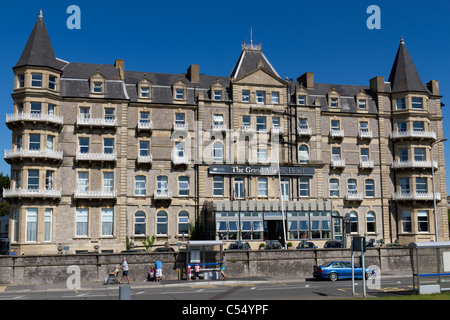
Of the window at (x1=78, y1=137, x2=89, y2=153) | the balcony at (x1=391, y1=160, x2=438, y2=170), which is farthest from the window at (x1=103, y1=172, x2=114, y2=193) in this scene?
the balcony at (x1=391, y1=160, x2=438, y2=170)

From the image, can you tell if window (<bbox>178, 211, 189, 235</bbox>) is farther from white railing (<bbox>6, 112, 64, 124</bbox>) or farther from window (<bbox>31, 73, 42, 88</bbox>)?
window (<bbox>31, 73, 42, 88</bbox>)

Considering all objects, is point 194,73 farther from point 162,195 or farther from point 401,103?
point 401,103

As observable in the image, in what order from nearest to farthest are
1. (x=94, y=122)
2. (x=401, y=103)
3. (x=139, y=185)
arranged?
(x=94, y=122), (x=139, y=185), (x=401, y=103)

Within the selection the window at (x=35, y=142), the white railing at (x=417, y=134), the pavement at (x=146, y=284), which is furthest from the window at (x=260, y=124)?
the window at (x=35, y=142)

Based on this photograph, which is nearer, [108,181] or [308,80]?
[108,181]

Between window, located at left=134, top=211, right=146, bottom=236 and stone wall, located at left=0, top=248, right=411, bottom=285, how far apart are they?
14911mm

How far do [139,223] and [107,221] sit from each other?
3.12m

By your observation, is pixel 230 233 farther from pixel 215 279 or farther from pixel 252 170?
pixel 215 279

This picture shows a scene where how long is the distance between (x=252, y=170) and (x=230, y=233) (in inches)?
290

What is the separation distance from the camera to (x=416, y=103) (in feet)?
187

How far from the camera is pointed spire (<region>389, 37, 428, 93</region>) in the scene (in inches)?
2255

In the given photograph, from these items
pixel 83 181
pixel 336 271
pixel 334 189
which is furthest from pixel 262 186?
pixel 336 271

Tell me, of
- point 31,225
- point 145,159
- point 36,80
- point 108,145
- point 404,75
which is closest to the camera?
point 31,225
